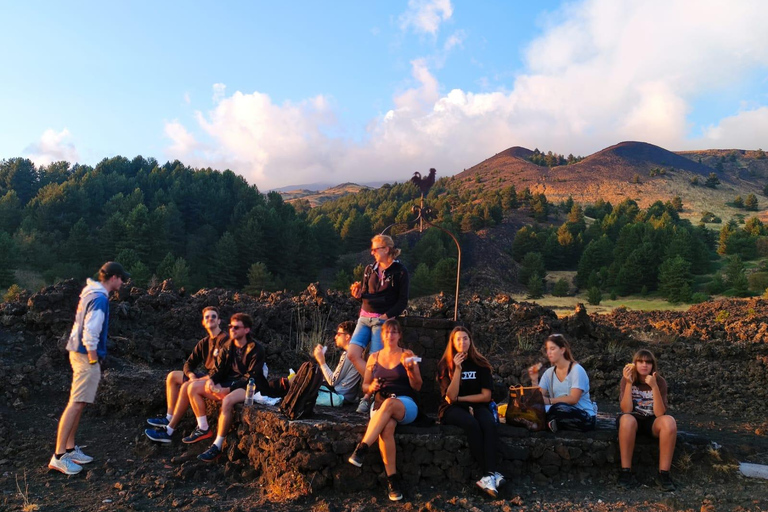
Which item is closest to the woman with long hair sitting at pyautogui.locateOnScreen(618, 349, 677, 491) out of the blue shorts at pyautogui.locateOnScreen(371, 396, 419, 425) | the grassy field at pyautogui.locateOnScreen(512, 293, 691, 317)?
the blue shorts at pyautogui.locateOnScreen(371, 396, 419, 425)

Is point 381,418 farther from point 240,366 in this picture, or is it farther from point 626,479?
point 626,479

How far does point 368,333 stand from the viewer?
5.42 metres

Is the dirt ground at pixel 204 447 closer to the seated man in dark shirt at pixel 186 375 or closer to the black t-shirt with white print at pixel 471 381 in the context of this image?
the seated man in dark shirt at pixel 186 375

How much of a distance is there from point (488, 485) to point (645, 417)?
4.95ft

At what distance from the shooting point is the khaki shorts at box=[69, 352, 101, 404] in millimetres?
4617

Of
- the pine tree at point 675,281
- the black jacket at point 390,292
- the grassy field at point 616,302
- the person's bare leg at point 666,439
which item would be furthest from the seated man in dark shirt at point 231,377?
the pine tree at point 675,281

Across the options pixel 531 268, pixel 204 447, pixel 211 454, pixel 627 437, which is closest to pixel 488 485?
pixel 627 437

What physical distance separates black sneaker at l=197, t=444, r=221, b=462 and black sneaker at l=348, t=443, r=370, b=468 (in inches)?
52.6

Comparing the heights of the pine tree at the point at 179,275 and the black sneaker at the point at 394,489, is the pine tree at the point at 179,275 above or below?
above

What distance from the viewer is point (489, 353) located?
1035cm

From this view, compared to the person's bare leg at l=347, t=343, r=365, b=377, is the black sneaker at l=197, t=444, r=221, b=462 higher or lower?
lower

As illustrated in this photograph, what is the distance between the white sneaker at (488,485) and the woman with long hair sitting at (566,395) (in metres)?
0.82

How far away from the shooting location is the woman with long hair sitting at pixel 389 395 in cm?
436

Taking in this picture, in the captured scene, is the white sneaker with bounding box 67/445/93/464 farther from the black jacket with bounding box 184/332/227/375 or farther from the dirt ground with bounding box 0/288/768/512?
the black jacket with bounding box 184/332/227/375
